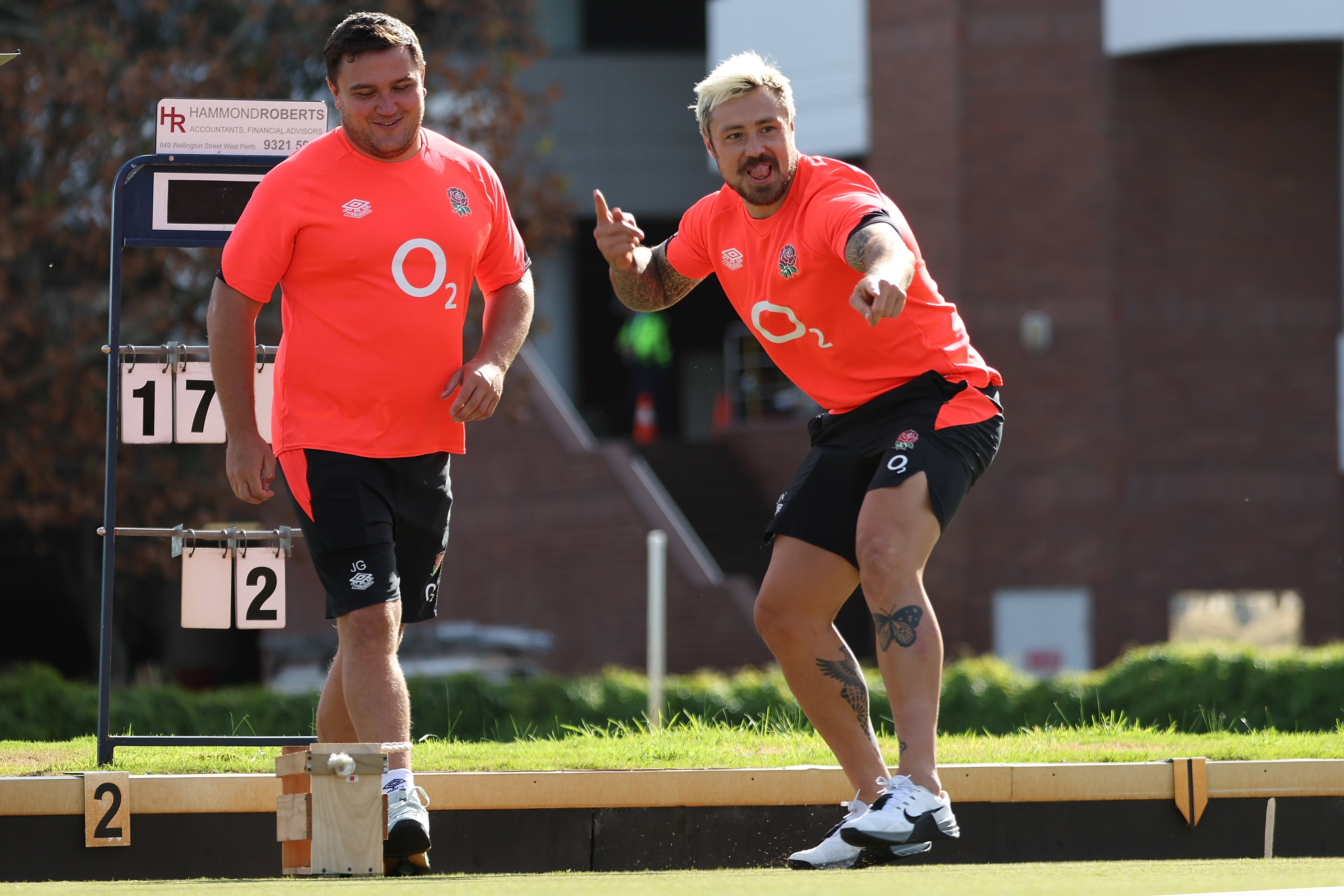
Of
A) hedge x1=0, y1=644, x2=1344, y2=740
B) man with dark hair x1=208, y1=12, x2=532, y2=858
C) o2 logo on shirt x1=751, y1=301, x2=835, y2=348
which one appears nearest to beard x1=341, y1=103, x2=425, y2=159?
man with dark hair x1=208, y1=12, x2=532, y2=858

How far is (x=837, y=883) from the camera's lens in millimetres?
3906

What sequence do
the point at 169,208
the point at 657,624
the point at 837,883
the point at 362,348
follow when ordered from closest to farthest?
the point at 837,883
the point at 362,348
the point at 169,208
the point at 657,624

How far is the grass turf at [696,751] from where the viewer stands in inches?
227

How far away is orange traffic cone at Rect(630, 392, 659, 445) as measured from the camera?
22422 millimetres

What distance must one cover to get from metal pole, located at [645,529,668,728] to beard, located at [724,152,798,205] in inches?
109

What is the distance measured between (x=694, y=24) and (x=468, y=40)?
9233 mm

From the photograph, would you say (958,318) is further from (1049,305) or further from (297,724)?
(1049,305)

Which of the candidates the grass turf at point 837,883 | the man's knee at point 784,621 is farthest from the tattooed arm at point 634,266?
the grass turf at point 837,883

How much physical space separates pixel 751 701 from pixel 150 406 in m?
6.36

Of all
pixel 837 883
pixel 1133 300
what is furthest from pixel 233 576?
pixel 1133 300

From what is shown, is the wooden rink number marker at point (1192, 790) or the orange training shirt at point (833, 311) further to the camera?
the wooden rink number marker at point (1192, 790)

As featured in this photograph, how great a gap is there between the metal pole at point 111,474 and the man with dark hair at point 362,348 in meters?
1.32

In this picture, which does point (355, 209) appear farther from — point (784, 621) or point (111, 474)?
point (111, 474)

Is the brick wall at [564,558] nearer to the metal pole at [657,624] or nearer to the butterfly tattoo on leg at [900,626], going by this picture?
the metal pole at [657,624]
